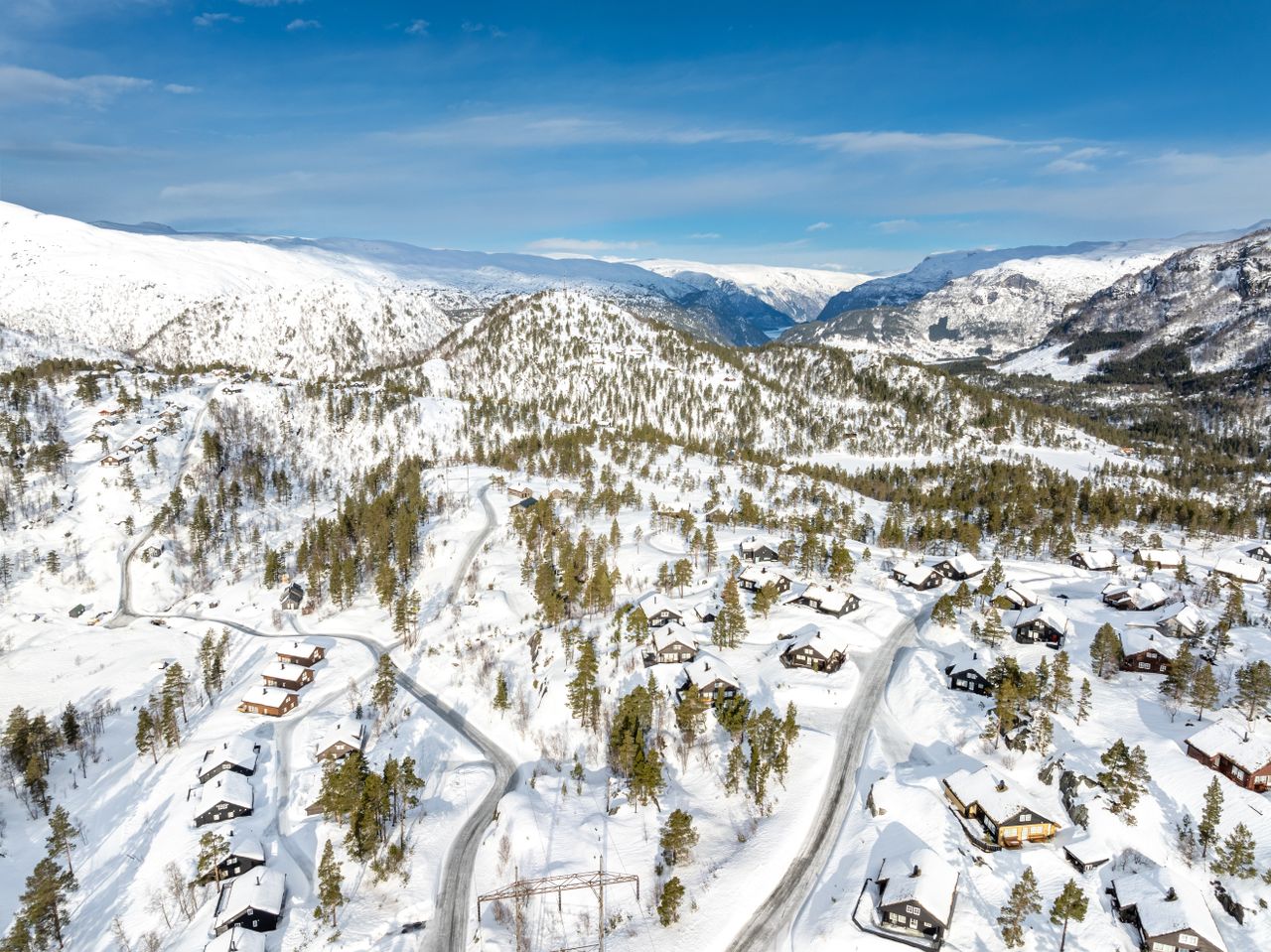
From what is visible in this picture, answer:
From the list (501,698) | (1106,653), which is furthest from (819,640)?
(501,698)

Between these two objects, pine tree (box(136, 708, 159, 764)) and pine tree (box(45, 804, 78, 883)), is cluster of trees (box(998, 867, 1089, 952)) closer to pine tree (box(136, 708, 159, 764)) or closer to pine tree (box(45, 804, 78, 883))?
pine tree (box(45, 804, 78, 883))

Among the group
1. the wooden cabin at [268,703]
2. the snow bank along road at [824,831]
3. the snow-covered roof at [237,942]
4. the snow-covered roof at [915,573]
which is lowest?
the wooden cabin at [268,703]

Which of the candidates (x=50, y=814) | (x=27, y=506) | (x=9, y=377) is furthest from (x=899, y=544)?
(x=9, y=377)

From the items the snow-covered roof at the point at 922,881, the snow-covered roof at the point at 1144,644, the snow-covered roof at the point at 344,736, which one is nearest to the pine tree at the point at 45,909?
the snow-covered roof at the point at 344,736

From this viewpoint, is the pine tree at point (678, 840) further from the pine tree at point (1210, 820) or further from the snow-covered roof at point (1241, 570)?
the snow-covered roof at point (1241, 570)

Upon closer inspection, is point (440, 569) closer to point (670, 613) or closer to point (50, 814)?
point (670, 613)

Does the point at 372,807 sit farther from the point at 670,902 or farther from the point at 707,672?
the point at 707,672
